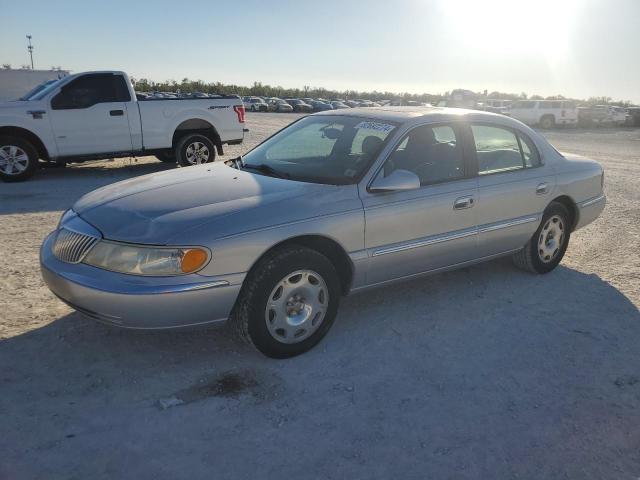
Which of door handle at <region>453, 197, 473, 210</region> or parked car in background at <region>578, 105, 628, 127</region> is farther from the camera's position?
parked car in background at <region>578, 105, 628, 127</region>

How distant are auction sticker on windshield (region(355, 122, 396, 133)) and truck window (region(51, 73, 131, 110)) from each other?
695 centimetres

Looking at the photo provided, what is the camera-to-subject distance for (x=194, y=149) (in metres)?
10.7

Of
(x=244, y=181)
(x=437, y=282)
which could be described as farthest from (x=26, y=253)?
(x=437, y=282)

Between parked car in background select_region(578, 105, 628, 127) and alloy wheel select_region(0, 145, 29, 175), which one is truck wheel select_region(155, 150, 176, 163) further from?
parked car in background select_region(578, 105, 628, 127)

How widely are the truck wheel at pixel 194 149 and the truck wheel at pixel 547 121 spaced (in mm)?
25394

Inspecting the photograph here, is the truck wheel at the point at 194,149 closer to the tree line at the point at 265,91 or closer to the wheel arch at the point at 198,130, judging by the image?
the wheel arch at the point at 198,130

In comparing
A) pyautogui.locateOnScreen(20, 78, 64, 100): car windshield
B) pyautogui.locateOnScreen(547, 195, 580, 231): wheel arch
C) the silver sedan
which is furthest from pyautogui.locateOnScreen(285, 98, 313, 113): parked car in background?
the silver sedan

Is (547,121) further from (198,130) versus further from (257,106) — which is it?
(257,106)

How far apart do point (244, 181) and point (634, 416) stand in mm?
2840

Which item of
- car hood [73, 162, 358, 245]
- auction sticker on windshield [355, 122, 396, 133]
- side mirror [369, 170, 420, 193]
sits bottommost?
car hood [73, 162, 358, 245]

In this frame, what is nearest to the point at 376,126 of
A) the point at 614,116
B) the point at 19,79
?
the point at 19,79

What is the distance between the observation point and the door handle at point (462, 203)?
4246 millimetres

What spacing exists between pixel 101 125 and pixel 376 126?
7.05 meters

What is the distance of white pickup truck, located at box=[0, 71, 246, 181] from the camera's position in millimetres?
9203
